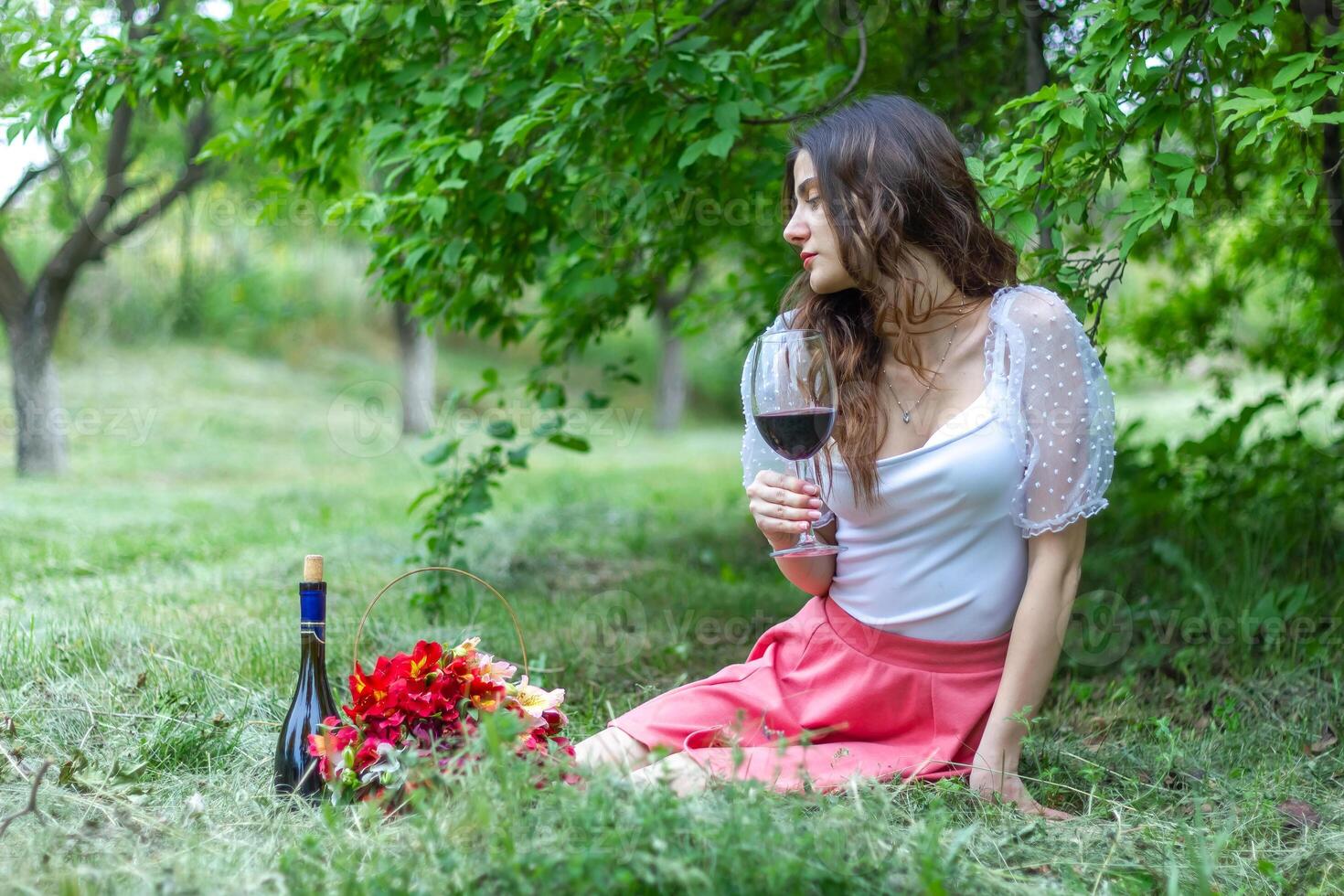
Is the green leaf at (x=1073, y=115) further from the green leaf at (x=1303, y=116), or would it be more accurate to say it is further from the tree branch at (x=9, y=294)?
the tree branch at (x=9, y=294)

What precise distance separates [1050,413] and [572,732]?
1618mm

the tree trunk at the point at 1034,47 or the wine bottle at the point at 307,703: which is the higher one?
the tree trunk at the point at 1034,47

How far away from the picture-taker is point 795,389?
6.91ft

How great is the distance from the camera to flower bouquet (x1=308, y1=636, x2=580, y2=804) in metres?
2.19

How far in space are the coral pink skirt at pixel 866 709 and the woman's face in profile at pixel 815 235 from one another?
73 centimetres

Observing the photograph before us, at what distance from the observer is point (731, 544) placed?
6551 millimetres

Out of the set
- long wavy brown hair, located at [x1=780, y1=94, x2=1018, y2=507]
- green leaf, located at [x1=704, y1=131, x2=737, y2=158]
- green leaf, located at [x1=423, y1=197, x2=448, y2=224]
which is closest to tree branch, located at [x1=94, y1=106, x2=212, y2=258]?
green leaf, located at [x1=423, y1=197, x2=448, y2=224]

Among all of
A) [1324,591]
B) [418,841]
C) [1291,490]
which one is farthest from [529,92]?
[1291,490]

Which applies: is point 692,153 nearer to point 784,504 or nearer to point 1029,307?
point 1029,307

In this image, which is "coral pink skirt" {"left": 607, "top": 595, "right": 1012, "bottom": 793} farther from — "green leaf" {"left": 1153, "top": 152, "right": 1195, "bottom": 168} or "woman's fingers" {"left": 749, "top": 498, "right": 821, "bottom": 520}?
"green leaf" {"left": 1153, "top": 152, "right": 1195, "bottom": 168}

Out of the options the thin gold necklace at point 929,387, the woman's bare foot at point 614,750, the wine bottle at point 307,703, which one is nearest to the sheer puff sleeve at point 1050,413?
the thin gold necklace at point 929,387

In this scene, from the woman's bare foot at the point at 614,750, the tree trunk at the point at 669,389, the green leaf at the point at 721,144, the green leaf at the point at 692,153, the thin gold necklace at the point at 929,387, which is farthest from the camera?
the tree trunk at the point at 669,389

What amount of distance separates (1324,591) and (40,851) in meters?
4.15

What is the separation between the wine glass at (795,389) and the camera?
2.11 m
